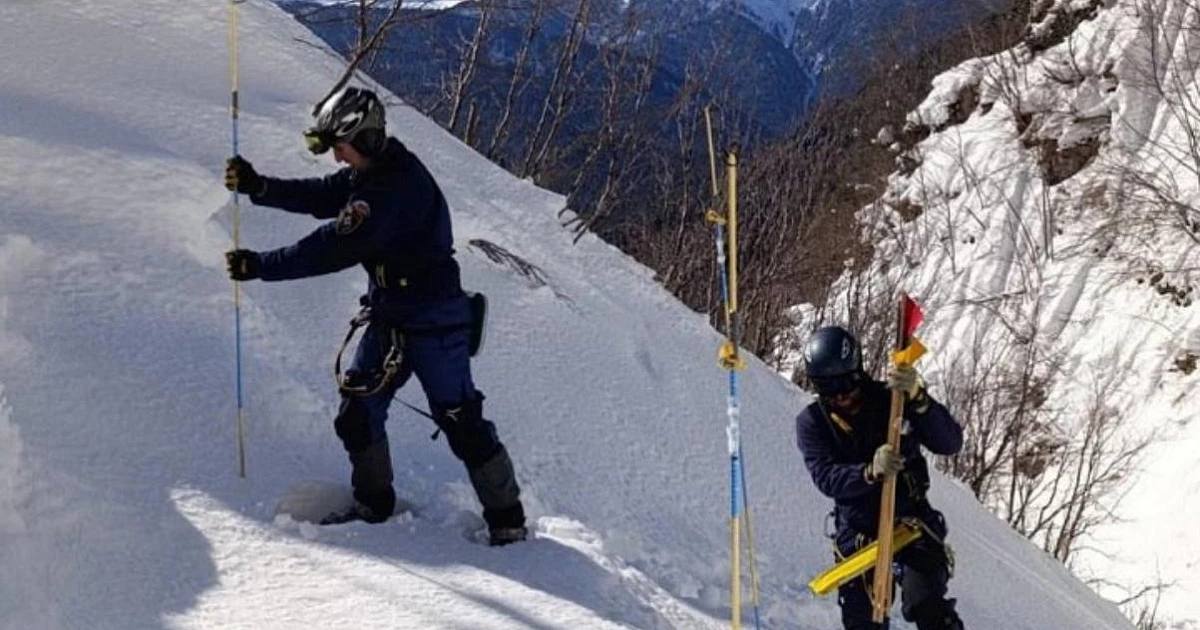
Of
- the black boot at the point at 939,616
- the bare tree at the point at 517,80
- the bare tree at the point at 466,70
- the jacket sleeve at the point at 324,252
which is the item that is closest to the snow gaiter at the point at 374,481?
the jacket sleeve at the point at 324,252

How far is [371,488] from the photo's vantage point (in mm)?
4578

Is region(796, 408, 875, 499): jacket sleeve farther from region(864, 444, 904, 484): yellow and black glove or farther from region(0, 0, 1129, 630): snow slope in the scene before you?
region(0, 0, 1129, 630): snow slope

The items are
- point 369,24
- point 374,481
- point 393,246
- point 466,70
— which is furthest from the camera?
point 466,70

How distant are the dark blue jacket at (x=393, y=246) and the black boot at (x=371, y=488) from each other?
1.86ft

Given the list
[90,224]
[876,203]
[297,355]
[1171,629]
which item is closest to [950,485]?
[297,355]

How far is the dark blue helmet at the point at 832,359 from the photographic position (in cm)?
454

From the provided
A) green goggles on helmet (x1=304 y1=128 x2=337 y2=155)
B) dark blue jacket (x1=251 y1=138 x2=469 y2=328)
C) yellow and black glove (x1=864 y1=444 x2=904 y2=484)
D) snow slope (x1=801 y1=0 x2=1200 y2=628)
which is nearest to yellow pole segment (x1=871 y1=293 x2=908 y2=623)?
yellow and black glove (x1=864 y1=444 x2=904 y2=484)

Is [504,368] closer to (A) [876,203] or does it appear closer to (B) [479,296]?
(B) [479,296]

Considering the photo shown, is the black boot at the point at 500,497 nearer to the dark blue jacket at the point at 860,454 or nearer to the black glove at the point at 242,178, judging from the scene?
the dark blue jacket at the point at 860,454

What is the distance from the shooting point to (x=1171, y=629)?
52.0 feet

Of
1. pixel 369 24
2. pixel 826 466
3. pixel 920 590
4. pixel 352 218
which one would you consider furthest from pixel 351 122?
pixel 369 24

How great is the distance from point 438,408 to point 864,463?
178cm

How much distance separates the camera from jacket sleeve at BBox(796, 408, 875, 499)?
15.0 feet

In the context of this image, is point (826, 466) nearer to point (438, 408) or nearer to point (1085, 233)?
point (438, 408)
